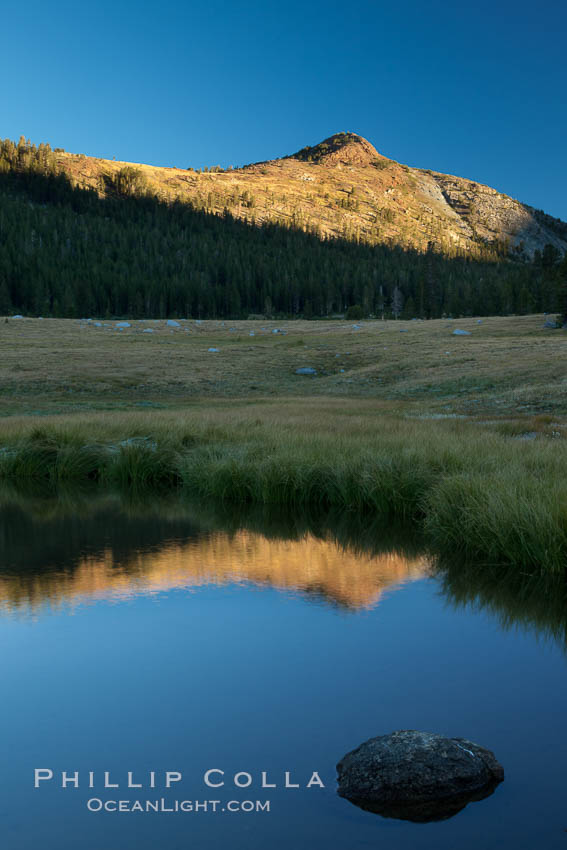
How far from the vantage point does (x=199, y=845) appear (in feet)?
14.9

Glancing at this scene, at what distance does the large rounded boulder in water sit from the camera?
4852 mm

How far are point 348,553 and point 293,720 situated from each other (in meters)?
6.39

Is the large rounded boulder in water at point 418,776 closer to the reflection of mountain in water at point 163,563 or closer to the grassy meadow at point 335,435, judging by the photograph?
the reflection of mountain in water at point 163,563

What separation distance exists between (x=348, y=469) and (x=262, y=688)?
9174mm

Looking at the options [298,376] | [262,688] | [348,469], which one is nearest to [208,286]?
[298,376]

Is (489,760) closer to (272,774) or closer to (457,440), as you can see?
(272,774)

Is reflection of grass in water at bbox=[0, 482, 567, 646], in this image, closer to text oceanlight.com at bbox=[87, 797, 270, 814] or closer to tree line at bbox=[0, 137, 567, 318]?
text oceanlight.com at bbox=[87, 797, 270, 814]

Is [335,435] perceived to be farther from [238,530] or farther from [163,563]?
[163,563]

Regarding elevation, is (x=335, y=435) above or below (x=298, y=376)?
→ below

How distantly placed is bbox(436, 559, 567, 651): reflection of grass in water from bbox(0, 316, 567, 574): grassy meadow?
1.05 ft

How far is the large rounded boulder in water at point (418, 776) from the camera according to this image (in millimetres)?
4852

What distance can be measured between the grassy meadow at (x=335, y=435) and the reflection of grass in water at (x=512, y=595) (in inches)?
12.6

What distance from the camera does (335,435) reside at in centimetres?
1941

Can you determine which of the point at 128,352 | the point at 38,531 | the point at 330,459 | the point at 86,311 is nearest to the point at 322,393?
the point at 128,352
